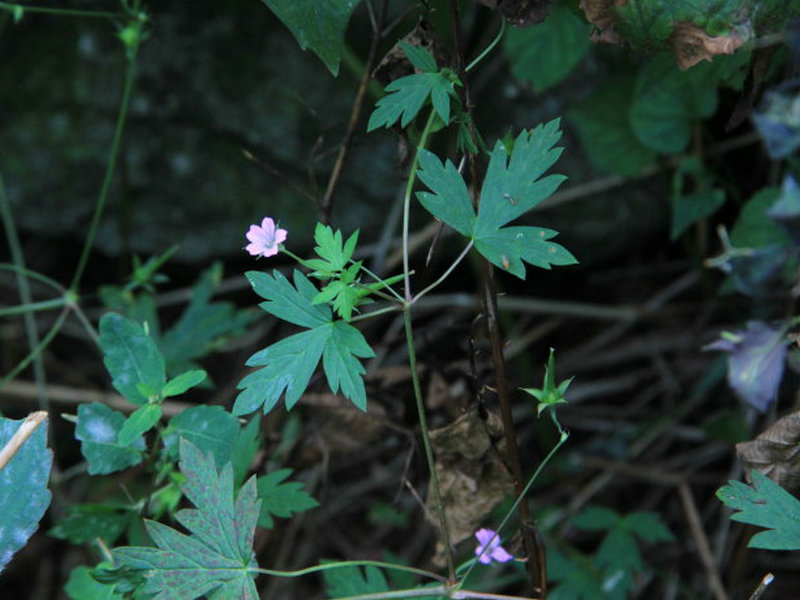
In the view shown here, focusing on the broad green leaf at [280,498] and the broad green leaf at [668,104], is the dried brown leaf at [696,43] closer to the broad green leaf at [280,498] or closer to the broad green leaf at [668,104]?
the broad green leaf at [668,104]

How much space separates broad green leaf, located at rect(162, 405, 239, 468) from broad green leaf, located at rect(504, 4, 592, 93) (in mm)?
1053

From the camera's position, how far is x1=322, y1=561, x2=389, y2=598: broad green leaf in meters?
1.32

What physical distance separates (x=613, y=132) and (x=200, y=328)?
104 centimetres

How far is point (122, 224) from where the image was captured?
2.08 meters

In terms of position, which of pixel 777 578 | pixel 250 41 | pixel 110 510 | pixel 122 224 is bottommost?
pixel 777 578

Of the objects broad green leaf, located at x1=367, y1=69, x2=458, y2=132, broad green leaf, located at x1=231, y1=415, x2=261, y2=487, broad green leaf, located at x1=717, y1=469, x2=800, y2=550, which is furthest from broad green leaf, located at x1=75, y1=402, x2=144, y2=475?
broad green leaf, located at x1=717, y1=469, x2=800, y2=550

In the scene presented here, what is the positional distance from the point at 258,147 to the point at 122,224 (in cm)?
38

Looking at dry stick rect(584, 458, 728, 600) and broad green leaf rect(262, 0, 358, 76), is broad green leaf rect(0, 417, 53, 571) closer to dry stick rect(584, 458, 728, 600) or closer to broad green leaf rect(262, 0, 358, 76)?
broad green leaf rect(262, 0, 358, 76)

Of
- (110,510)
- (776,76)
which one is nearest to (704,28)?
(776,76)

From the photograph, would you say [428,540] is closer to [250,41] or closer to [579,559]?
[579,559]

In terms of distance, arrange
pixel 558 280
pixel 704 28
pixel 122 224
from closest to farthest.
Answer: pixel 704 28 → pixel 122 224 → pixel 558 280

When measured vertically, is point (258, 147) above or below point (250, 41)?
below

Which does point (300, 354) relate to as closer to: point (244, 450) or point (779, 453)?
point (244, 450)

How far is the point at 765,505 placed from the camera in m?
1.05
